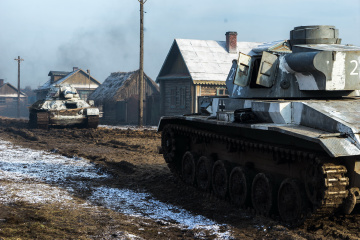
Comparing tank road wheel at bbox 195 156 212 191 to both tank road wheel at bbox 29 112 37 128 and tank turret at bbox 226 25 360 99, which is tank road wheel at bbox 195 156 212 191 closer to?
tank turret at bbox 226 25 360 99

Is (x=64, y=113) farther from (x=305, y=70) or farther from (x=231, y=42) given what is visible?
(x=305, y=70)

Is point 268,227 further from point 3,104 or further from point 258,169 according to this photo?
point 3,104

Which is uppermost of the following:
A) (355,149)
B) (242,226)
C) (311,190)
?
(355,149)

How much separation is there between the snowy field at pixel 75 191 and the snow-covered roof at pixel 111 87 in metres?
27.6

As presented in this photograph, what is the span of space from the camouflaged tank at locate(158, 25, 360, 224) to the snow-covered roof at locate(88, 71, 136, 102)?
31.7 metres

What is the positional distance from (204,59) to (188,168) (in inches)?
865

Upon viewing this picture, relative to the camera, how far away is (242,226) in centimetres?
691

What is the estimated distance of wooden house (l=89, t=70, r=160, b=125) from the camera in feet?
115

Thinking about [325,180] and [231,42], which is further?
[231,42]

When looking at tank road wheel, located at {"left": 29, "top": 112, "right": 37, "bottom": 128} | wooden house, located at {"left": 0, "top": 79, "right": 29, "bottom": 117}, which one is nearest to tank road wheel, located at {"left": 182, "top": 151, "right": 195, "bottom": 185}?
tank road wheel, located at {"left": 29, "top": 112, "right": 37, "bottom": 128}

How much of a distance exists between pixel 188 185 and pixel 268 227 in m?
3.44

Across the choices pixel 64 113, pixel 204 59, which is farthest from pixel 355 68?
pixel 204 59

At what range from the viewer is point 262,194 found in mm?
7543

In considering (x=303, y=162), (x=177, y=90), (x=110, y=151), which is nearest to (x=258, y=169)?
(x=303, y=162)
